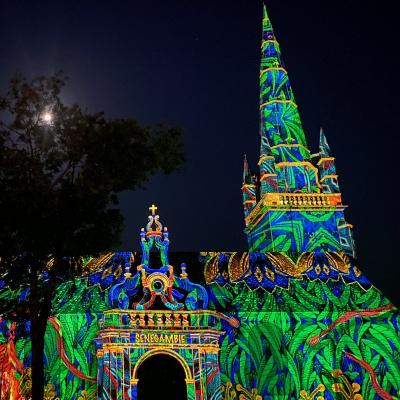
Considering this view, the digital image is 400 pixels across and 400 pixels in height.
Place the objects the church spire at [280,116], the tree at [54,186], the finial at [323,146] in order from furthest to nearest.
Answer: the finial at [323,146] < the church spire at [280,116] < the tree at [54,186]

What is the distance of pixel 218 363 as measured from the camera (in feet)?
60.5

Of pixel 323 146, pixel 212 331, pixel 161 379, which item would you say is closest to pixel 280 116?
pixel 323 146

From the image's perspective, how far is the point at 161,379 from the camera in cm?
1838

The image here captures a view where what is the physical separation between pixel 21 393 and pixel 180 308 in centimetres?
534

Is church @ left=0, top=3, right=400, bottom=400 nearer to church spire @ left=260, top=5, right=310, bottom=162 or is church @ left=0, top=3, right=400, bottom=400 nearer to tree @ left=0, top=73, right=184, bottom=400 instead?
tree @ left=0, top=73, right=184, bottom=400

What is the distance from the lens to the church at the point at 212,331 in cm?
1794

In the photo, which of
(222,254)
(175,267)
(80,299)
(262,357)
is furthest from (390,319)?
(80,299)

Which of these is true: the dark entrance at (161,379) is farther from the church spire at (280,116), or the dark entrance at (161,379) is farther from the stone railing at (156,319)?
the church spire at (280,116)

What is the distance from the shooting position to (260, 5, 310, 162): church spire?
36938mm

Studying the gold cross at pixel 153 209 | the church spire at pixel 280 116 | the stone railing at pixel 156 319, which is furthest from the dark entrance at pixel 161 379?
the church spire at pixel 280 116

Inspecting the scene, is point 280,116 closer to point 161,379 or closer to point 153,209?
point 153,209

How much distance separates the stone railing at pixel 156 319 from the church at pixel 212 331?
1.2 inches

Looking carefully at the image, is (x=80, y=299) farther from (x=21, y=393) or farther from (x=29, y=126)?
(x=29, y=126)

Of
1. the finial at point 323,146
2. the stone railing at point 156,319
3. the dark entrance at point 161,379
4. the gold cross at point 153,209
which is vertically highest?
the finial at point 323,146
